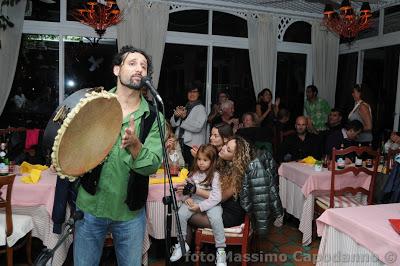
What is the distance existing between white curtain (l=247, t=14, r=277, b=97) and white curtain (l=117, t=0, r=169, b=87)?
1.56 meters

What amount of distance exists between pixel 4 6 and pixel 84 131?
4469 millimetres

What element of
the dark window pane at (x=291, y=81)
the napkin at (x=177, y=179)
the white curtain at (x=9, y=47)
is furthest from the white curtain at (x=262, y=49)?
the napkin at (x=177, y=179)

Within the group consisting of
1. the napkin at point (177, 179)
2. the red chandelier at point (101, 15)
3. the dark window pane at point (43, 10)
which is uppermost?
the dark window pane at point (43, 10)

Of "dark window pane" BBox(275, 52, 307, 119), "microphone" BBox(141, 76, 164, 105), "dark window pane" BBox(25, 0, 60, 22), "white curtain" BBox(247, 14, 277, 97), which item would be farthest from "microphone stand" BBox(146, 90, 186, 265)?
"dark window pane" BBox(275, 52, 307, 119)

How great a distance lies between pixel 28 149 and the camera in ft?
12.6

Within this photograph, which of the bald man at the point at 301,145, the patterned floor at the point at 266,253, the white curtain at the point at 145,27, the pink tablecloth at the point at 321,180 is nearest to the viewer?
the patterned floor at the point at 266,253

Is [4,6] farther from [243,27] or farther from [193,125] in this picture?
[243,27]

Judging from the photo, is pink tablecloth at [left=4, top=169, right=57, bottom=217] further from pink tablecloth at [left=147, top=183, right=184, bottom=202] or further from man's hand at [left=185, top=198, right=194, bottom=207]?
man's hand at [left=185, top=198, right=194, bottom=207]

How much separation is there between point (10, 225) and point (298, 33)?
5.74m

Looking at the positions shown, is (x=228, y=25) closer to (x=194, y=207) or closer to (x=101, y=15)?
(x=101, y=15)

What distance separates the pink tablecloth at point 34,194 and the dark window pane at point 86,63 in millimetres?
2932

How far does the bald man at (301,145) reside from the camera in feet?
13.8

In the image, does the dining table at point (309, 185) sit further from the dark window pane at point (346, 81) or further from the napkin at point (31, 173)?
the dark window pane at point (346, 81)

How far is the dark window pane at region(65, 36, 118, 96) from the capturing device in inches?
210
